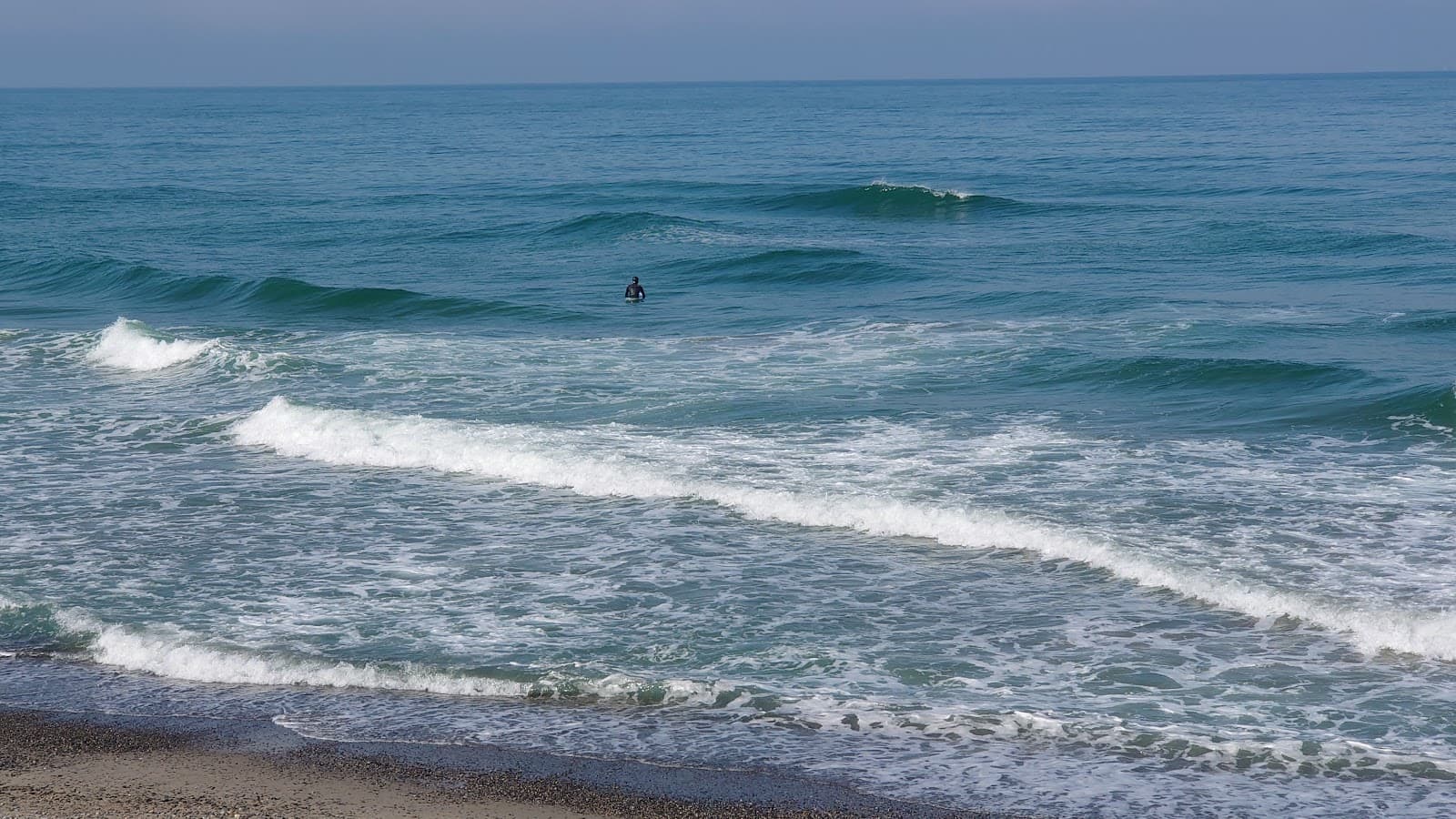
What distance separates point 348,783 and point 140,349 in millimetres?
16698

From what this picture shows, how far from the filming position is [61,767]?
9.26m

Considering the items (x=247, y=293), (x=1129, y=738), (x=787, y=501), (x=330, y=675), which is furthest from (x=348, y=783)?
(x=247, y=293)

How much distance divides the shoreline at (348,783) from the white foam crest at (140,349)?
47.4 ft

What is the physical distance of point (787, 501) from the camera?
49.1 ft

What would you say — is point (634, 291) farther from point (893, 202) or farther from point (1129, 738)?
point (1129, 738)

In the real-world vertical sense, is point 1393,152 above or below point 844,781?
above

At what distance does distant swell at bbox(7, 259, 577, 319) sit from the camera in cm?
2841

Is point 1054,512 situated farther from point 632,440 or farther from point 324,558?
point 324,558

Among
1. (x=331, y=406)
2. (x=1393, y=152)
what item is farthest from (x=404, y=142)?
(x=331, y=406)

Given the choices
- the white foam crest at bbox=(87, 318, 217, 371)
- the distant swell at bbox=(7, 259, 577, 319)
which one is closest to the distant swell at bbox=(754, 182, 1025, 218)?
the distant swell at bbox=(7, 259, 577, 319)

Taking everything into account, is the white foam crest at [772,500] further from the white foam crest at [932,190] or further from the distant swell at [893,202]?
the white foam crest at [932,190]

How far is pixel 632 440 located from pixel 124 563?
6.31 m

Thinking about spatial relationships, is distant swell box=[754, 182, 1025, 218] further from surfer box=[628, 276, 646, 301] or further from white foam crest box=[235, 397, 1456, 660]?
white foam crest box=[235, 397, 1456, 660]

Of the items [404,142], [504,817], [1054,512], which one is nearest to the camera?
[504,817]
